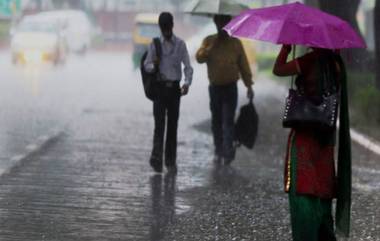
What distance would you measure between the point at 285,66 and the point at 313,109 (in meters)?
0.36

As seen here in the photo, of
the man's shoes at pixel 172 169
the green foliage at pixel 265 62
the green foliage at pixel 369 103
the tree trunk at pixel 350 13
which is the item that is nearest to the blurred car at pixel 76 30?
the green foliage at pixel 265 62

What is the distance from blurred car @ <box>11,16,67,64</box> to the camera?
3614 centimetres

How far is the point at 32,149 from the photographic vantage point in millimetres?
12422

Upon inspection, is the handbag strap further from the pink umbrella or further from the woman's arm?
the woman's arm

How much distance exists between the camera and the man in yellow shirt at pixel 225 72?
11305mm

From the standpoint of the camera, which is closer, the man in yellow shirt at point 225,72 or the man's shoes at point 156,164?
the man's shoes at point 156,164

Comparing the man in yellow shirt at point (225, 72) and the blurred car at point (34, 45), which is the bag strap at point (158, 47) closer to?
the man in yellow shirt at point (225, 72)

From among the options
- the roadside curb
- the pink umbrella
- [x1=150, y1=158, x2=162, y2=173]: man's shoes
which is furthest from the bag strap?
the pink umbrella

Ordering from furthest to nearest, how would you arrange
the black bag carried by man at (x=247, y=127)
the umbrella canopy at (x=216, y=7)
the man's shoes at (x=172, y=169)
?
1. the black bag carried by man at (x=247, y=127)
2. the umbrella canopy at (x=216, y=7)
3. the man's shoes at (x=172, y=169)

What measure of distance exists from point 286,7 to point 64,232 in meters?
2.54

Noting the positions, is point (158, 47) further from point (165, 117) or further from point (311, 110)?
point (311, 110)

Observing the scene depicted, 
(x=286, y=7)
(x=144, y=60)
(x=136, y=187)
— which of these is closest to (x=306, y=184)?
(x=286, y=7)

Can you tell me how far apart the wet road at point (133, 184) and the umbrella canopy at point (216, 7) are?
1.82 m

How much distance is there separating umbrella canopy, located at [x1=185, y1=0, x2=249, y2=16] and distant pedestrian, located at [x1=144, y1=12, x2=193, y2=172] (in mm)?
1077
